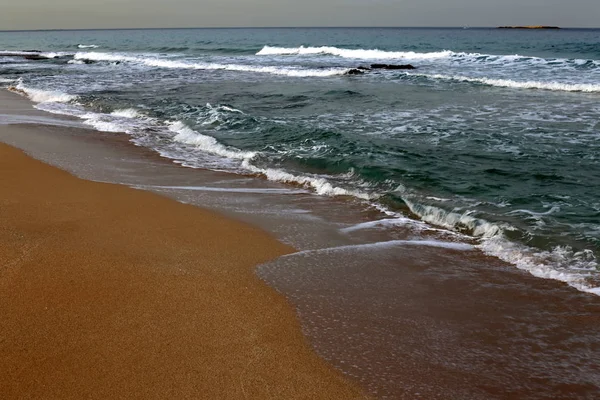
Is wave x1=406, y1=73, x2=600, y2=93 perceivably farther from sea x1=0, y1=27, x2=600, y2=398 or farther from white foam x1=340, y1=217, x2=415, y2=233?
white foam x1=340, y1=217, x2=415, y2=233

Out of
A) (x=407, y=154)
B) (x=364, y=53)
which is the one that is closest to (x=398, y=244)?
(x=407, y=154)

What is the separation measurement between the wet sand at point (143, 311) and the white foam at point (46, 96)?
12.4 m

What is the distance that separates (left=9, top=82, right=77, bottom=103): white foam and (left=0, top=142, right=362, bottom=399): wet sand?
12376 millimetres

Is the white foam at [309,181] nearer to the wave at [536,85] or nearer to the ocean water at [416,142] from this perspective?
the ocean water at [416,142]

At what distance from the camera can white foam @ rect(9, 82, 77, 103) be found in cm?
1761

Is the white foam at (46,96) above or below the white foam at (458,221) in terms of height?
above

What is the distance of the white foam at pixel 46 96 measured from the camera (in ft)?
57.8

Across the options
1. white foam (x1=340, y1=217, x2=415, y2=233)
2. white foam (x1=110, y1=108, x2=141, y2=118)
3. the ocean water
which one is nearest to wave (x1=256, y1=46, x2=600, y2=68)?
the ocean water

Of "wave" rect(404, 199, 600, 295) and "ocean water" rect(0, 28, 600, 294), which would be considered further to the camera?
"ocean water" rect(0, 28, 600, 294)

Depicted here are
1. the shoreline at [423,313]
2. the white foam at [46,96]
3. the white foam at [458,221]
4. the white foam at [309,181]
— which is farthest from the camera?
the white foam at [46,96]

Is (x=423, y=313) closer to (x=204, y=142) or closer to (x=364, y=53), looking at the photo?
(x=204, y=142)

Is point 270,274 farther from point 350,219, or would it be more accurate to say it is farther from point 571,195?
point 571,195

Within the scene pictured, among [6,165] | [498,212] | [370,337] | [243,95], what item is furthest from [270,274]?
[243,95]

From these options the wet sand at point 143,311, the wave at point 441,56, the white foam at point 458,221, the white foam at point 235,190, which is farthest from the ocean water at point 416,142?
the wave at point 441,56
